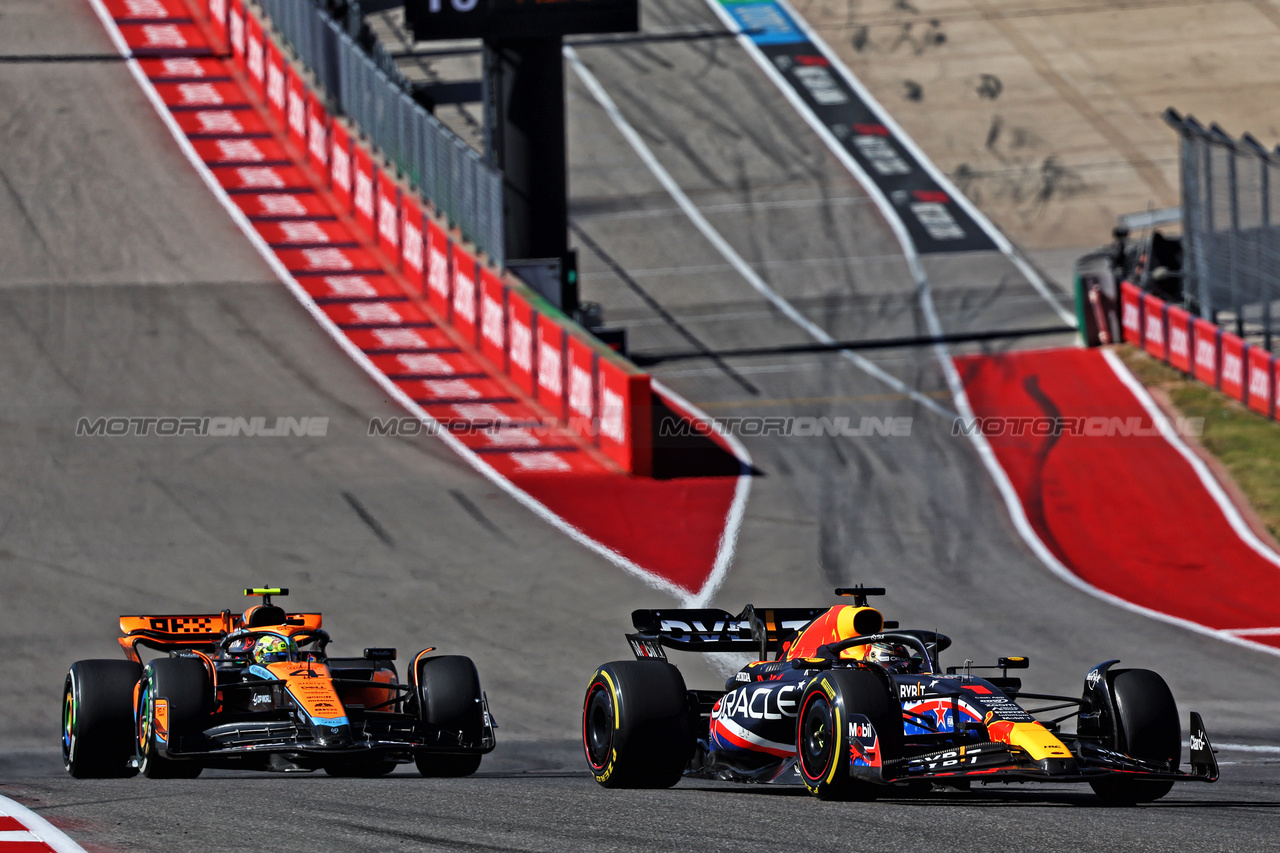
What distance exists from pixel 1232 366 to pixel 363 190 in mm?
14533

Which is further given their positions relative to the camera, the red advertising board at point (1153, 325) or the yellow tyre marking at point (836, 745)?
the red advertising board at point (1153, 325)

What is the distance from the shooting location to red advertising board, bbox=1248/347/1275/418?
26500mm

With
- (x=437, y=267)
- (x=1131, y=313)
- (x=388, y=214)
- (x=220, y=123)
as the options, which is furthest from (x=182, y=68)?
(x=1131, y=313)

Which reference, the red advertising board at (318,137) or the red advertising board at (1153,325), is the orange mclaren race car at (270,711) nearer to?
the red advertising board at (1153,325)

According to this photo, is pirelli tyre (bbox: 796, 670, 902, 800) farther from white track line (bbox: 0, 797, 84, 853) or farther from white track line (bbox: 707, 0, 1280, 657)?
white track line (bbox: 707, 0, 1280, 657)

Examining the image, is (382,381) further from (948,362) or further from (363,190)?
(948,362)

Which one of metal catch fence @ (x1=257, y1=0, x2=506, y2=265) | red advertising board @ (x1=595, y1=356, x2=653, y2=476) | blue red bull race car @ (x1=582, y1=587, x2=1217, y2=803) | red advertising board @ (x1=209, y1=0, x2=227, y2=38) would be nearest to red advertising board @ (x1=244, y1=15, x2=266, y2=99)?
metal catch fence @ (x1=257, y1=0, x2=506, y2=265)

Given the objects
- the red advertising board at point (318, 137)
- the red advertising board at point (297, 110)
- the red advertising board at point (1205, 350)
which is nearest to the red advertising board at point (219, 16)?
the red advertising board at point (297, 110)

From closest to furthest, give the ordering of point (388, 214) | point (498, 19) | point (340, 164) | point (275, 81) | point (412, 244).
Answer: point (498, 19), point (412, 244), point (388, 214), point (340, 164), point (275, 81)

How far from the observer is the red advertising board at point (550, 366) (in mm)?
25875

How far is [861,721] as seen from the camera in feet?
32.7

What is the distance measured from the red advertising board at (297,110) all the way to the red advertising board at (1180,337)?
15547 mm

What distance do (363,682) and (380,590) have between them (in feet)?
21.7

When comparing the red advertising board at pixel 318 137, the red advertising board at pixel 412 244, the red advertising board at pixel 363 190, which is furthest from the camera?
the red advertising board at pixel 318 137
